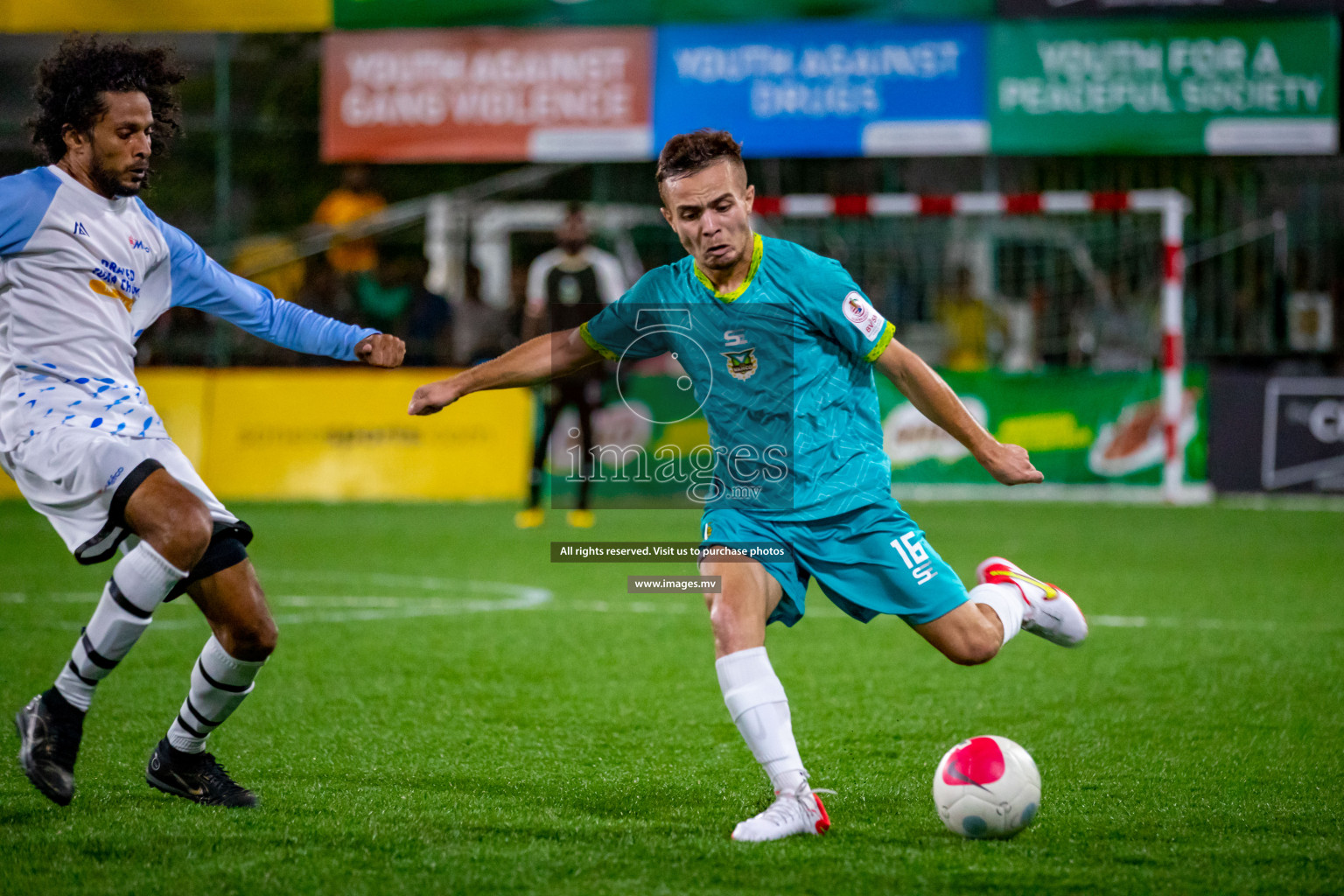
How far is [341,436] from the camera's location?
1439 cm

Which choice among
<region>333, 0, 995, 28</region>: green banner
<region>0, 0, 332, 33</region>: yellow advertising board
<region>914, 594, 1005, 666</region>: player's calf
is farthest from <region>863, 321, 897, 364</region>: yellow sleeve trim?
<region>0, 0, 332, 33</region>: yellow advertising board

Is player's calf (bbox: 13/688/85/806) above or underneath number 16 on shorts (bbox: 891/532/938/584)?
underneath

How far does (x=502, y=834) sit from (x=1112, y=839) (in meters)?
1.61

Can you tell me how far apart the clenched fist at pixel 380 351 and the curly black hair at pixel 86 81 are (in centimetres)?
94

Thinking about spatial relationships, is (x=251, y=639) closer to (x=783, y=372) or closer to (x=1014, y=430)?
(x=783, y=372)

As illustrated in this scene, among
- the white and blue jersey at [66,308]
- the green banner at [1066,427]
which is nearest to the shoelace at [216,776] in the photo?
the white and blue jersey at [66,308]

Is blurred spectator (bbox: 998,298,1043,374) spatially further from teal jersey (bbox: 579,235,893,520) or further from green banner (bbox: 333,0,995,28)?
teal jersey (bbox: 579,235,893,520)

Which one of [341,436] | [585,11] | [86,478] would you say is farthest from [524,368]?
[585,11]

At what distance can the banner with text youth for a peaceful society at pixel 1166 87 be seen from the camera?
1461cm

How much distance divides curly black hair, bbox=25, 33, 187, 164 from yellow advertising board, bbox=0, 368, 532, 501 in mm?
9744

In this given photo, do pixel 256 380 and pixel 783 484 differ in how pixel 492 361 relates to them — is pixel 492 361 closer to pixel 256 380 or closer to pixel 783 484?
pixel 783 484

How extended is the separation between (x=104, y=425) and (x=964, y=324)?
492 inches

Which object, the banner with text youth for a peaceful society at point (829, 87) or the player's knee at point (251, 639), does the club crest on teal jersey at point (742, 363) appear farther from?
the banner with text youth for a peaceful society at point (829, 87)

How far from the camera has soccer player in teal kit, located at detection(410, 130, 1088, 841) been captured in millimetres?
4129
